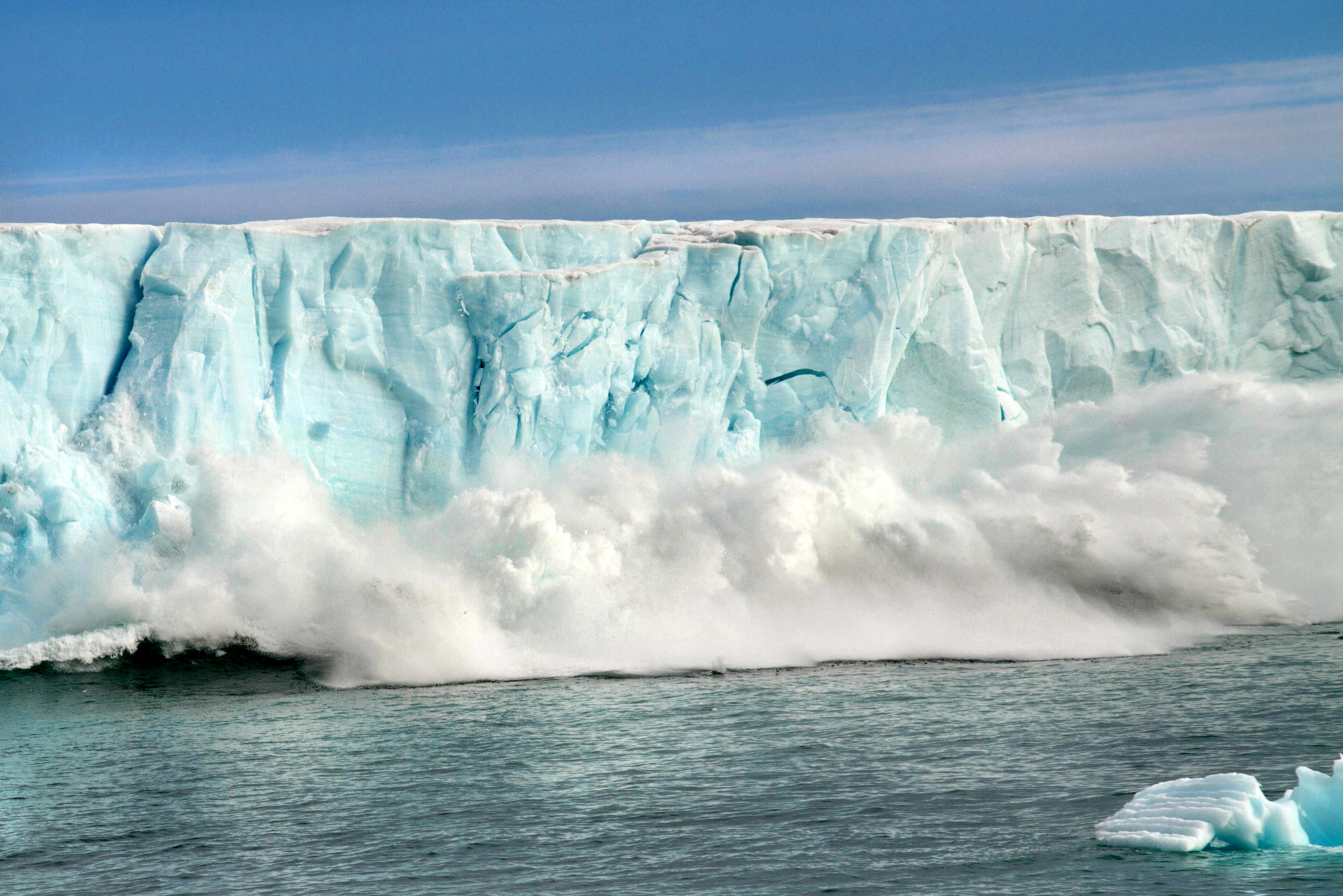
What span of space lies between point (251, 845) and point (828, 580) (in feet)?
30.3

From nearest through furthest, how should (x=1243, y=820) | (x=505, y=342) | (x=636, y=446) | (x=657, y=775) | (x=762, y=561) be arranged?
(x=1243, y=820)
(x=657, y=775)
(x=762, y=561)
(x=505, y=342)
(x=636, y=446)

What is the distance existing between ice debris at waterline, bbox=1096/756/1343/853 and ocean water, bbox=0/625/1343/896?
13 centimetres

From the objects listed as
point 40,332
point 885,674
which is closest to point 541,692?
point 885,674

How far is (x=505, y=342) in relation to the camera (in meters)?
17.8

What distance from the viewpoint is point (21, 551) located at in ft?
53.0

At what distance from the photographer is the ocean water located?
8.79m

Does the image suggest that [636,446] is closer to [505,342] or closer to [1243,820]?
[505,342]

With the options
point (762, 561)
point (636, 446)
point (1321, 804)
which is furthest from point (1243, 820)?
point (636, 446)

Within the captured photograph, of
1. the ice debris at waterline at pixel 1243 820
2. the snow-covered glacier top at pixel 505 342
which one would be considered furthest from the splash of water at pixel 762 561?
the ice debris at waterline at pixel 1243 820

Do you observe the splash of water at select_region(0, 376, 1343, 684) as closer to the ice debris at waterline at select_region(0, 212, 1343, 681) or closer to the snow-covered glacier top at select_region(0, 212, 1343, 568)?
the ice debris at waterline at select_region(0, 212, 1343, 681)

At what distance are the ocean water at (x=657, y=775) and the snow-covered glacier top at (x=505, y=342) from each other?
3.18 m

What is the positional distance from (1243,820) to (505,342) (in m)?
11.4

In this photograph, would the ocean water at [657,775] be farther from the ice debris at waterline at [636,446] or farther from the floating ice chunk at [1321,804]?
the ice debris at waterline at [636,446]

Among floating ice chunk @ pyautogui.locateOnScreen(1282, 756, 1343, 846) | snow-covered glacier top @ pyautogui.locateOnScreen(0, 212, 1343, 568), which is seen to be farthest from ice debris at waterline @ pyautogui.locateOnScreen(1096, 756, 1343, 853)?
snow-covered glacier top @ pyautogui.locateOnScreen(0, 212, 1343, 568)
